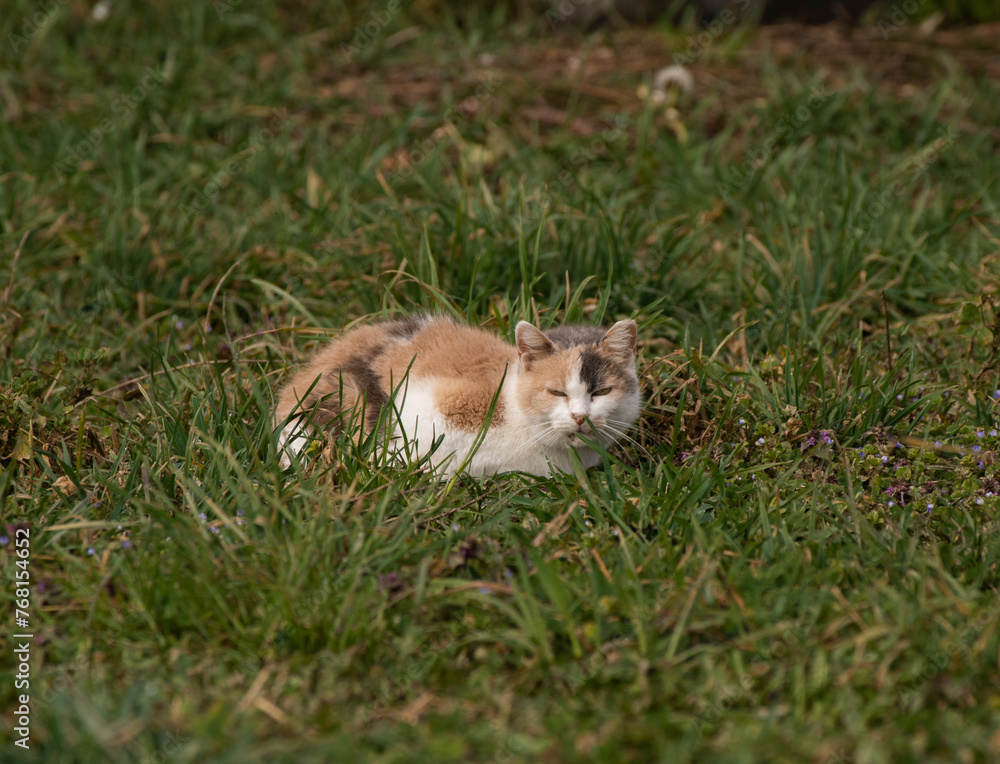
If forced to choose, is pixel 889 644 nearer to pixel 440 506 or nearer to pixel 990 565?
pixel 990 565

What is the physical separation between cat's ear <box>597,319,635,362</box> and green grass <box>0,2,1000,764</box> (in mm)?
413

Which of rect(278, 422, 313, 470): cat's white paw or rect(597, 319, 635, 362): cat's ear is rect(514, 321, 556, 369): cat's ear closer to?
rect(597, 319, 635, 362): cat's ear

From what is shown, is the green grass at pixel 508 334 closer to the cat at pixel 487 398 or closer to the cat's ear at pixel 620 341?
the cat at pixel 487 398

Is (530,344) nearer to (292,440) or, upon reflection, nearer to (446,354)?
(446,354)

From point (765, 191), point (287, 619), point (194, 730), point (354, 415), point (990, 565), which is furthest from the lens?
point (765, 191)

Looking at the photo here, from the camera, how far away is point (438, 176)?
6.31 meters

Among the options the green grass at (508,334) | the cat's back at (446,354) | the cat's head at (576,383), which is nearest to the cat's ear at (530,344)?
the cat's head at (576,383)

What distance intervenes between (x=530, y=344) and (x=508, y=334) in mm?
650

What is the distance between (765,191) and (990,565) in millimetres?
3433

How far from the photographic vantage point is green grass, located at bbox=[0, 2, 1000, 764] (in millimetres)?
2955

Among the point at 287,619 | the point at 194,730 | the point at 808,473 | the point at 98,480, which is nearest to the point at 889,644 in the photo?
the point at 808,473

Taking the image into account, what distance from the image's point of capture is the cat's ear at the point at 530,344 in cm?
403

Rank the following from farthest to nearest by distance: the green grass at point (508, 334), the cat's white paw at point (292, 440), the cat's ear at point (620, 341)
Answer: the cat's ear at point (620, 341)
the cat's white paw at point (292, 440)
the green grass at point (508, 334)

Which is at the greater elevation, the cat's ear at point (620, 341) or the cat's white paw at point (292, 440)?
the cat's ear at point (620, 341)
